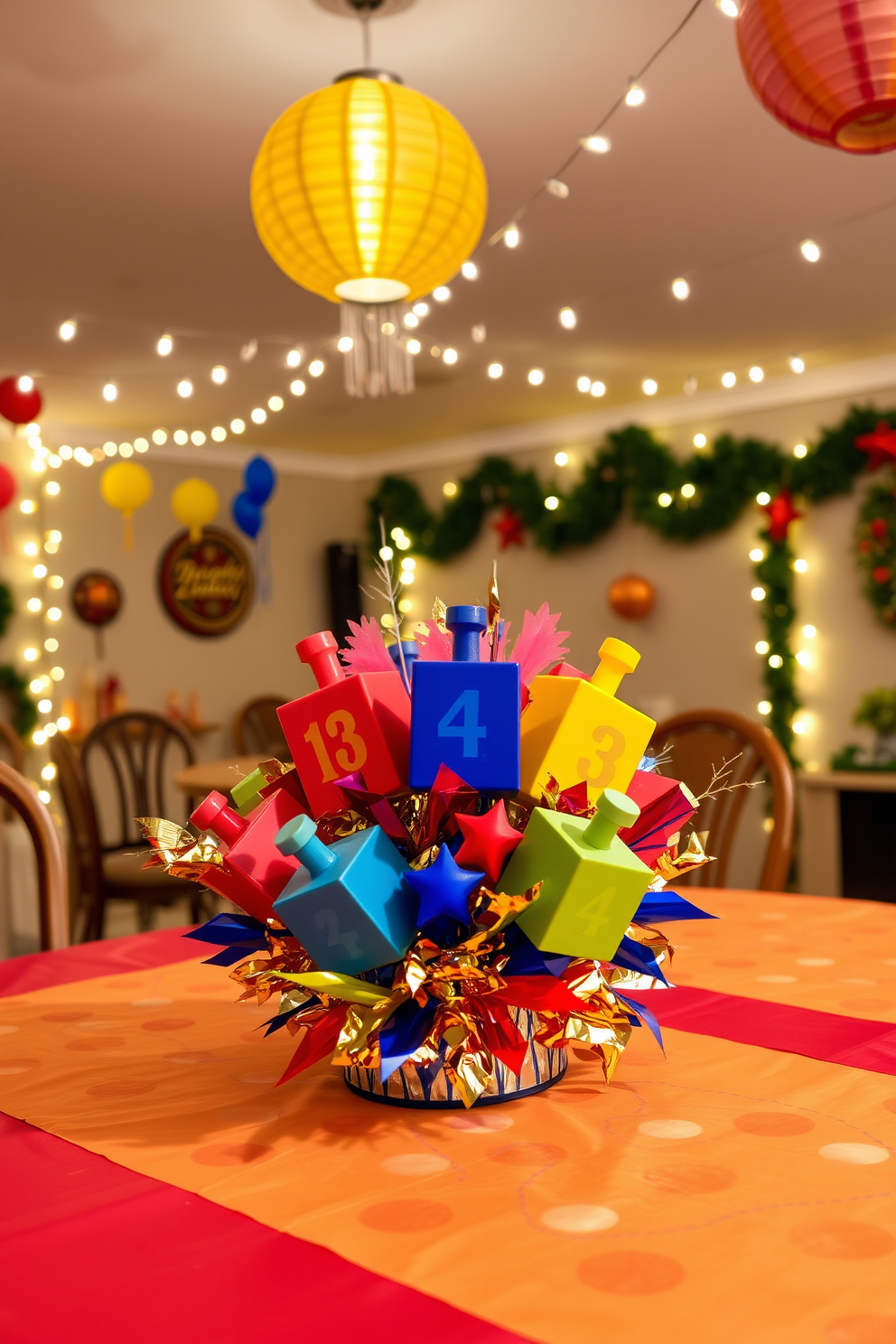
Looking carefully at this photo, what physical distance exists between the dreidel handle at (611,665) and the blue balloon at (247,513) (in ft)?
14.8

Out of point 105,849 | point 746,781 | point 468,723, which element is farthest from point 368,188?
point 105,849

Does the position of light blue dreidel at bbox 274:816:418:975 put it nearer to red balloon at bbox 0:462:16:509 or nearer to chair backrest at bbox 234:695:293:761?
red balloon at bbox 0:462:16:509

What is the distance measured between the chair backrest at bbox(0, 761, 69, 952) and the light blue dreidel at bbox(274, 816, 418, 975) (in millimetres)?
858

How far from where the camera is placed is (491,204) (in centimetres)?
306

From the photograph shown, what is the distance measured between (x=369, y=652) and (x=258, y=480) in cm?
442

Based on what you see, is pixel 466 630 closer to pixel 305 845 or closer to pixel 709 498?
pixel 305 845

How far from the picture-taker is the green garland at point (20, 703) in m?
5.33

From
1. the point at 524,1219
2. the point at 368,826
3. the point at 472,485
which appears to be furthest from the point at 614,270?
the point at 524,1219

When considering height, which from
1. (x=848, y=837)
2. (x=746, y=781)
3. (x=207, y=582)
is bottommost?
(x=848, y=837)

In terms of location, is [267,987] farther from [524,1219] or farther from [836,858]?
[836,858]

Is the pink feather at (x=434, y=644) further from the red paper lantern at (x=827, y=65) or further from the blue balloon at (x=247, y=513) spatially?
the blue balloon at (x=247, y=513)

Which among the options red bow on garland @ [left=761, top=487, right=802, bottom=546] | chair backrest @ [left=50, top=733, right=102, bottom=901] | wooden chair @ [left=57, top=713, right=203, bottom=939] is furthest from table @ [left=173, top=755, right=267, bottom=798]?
red bow on garland @ [left=761, top=487, right=802, bottom=546]

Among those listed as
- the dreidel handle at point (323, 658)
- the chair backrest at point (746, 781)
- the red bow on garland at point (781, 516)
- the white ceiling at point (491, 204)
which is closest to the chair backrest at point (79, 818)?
the white ceiling at point (491, 204)

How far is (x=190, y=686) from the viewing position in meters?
6.09
